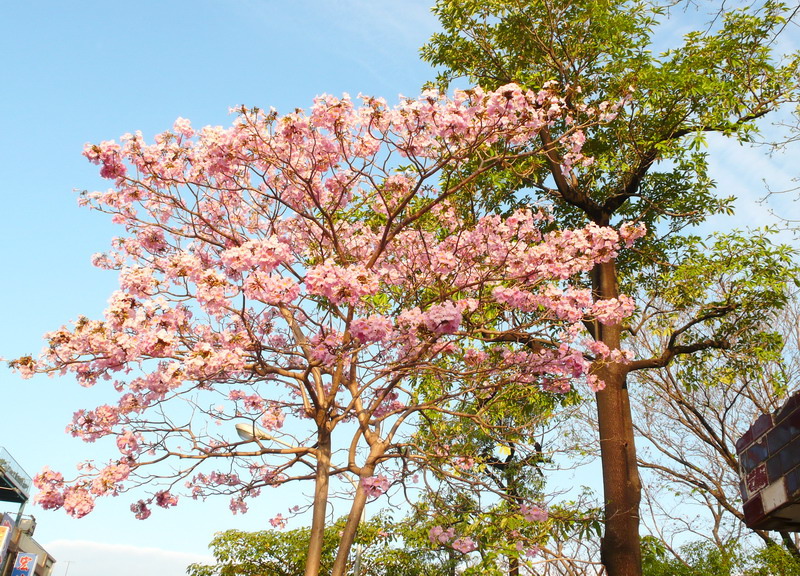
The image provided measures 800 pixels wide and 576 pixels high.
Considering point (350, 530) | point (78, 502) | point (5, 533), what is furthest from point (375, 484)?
point (5, 533)

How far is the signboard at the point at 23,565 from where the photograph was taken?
33.8 meters

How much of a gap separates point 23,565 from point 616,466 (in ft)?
112

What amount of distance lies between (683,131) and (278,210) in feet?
23.5

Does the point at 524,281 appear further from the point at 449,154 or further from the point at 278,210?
the point at 278,210

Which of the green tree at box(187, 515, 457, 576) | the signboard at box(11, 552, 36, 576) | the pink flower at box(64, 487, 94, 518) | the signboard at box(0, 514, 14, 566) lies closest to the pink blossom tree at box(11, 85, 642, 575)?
the pink flower at box(64, 487, 94, 518)

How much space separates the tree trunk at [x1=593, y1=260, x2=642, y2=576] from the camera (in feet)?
31.9

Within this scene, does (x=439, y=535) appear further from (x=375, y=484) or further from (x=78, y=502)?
(x=78, y=502)

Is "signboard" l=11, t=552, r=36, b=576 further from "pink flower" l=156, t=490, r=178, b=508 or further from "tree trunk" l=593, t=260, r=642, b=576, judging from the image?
"tree trunk" l=593, t=260, r=642, b=576

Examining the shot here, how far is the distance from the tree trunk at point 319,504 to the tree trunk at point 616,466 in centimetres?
404

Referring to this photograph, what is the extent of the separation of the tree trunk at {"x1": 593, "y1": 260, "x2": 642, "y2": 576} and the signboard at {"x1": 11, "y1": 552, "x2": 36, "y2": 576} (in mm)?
33566

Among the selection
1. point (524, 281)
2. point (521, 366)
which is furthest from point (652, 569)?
point (524, 281)

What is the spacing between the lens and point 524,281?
7348 millimetres

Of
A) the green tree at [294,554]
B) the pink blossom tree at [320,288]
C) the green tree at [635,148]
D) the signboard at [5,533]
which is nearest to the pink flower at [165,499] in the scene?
the pink blossom tree at [320,288]

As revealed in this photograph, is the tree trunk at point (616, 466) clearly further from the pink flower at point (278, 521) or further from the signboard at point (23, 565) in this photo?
the signboard at point (23, 565)
